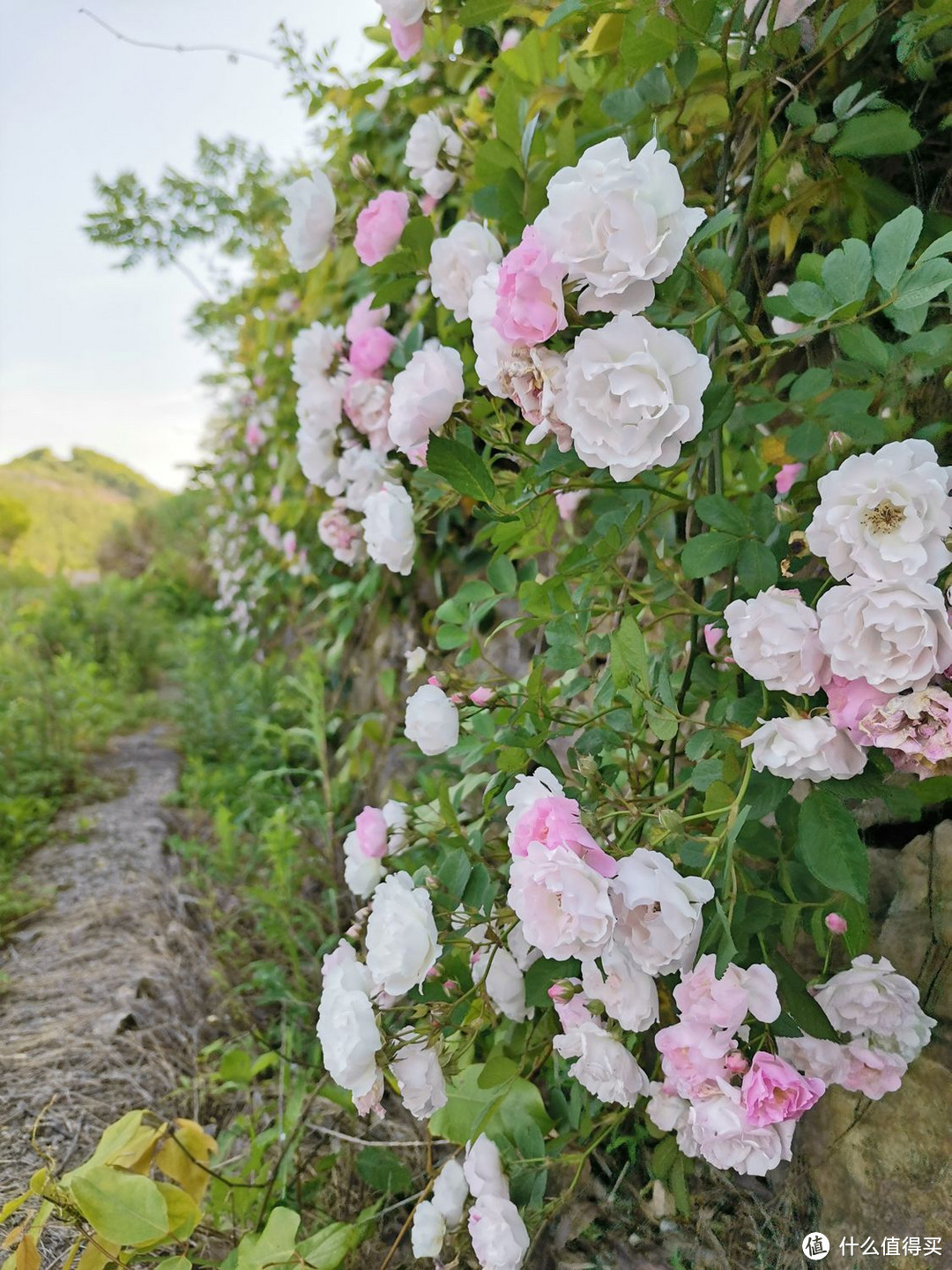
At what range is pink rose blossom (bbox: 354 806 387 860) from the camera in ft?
3.05

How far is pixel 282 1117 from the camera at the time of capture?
1149 mm

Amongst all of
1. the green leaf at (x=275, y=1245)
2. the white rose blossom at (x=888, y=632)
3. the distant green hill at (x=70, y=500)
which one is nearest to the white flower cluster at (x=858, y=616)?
the white rose blossom at (x=888, y=632)

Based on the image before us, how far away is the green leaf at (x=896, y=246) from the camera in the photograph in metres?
0.58

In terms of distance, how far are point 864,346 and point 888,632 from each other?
0.82 feet

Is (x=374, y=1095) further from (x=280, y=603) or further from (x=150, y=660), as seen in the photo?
(x=150, y=660)

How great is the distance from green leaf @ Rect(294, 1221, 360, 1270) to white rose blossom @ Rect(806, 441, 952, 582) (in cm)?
85

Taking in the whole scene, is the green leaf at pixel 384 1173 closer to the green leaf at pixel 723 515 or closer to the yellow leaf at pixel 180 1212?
the yellow leaf at pixel 180 1212

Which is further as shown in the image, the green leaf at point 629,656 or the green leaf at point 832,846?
the green leaf at point 629,656

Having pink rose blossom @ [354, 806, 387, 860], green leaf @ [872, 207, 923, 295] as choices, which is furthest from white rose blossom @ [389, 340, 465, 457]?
pink rose blossom @ [354, 806, 387, 860]

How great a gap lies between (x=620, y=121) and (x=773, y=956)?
816mm

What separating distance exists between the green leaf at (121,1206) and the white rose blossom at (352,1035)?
0.25m

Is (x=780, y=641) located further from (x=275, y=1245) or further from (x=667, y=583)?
(x=275, y=1245)

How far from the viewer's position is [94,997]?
1.50 meters

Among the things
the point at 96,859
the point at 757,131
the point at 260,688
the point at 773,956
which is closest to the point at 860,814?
the point at 773,956
